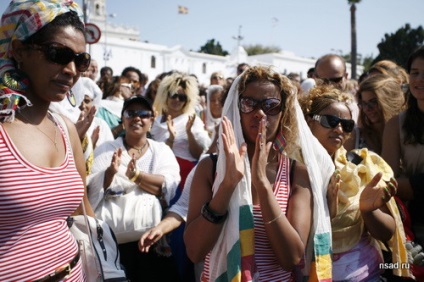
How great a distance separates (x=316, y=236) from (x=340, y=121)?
3.19 feet

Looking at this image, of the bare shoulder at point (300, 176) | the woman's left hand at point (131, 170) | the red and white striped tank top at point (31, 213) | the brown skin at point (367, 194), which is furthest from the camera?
Answer: the woman's left hand at point (131, 170)

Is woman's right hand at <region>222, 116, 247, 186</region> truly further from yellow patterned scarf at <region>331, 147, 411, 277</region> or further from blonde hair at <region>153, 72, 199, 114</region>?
blonde hair at <region>153, 72, 199, 114</region>

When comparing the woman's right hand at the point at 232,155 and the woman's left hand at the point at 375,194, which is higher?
the woman's right hand at the point at 232,155

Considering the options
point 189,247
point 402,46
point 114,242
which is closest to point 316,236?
point 189,247

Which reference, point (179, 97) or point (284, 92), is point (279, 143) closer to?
point (284, 92)

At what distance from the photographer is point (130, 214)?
3229 mm

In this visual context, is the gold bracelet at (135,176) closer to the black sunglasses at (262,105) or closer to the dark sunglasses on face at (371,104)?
the black sunglasses at (262,105)

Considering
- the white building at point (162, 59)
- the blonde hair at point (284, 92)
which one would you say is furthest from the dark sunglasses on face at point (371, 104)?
the white building at point (162, 59)

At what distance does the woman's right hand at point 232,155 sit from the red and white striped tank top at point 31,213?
73 cm

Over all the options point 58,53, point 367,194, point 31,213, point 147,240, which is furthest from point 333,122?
point 31,213

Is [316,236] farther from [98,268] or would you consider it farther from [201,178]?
[98,268]

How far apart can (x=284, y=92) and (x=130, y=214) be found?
64.6 inches

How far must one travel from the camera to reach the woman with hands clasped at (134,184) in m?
3.22

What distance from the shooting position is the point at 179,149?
5328 millimetres
